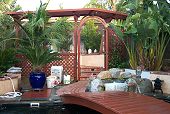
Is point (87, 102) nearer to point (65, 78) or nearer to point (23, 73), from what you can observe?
point (65, 78)

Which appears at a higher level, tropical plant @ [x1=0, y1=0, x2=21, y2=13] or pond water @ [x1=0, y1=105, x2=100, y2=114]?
tropical plant @ [x1=0, y1=0, x2=21, y2=13]

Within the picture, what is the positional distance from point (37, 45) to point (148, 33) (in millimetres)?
3650

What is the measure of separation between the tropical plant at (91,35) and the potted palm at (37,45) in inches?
294

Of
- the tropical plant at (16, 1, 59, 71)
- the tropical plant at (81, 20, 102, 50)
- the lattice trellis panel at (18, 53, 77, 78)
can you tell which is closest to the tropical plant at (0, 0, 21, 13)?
the tropical plant at (81, 20, 102, 50)

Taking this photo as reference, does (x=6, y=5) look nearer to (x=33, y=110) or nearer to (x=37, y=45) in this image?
(x=37, y=45)

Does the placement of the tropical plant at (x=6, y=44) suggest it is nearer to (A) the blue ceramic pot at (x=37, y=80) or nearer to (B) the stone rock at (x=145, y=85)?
(A) the blue ceramic pot at (x=37, y=80)

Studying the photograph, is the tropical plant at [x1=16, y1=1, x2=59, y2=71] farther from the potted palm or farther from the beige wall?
the beige wall

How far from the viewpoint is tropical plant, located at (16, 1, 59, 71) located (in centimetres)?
939

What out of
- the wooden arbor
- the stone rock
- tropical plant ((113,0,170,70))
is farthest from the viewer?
the wooden arbor

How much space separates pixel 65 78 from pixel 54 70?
0.56 meters

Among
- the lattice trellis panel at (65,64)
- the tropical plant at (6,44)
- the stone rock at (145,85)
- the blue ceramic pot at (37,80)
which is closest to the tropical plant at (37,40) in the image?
the blue ceramic pot at (37,80)

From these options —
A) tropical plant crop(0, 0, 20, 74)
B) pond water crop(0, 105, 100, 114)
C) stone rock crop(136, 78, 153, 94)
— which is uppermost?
tropical plant crop(0, 0, 20, 74)

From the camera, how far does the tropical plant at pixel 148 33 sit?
27.0 ft

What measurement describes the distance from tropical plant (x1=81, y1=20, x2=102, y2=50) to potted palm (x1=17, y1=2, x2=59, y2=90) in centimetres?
747
